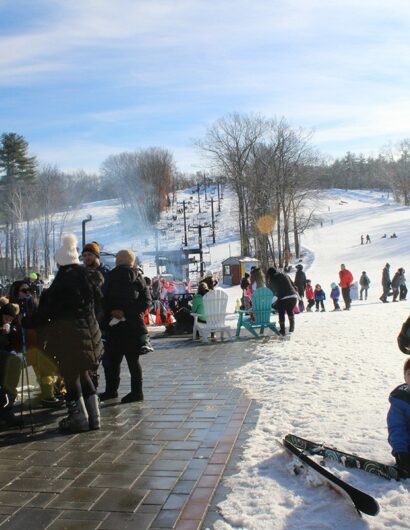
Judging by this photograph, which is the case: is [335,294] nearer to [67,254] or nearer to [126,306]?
[126,306]

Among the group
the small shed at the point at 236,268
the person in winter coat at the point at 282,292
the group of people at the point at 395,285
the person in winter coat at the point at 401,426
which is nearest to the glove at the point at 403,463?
the person in winter coat at the point at 401,426

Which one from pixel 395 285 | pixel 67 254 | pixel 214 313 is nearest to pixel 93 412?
pixel 67 254

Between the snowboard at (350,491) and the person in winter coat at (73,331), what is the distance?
2.05 metres

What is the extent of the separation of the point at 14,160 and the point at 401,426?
5991cm

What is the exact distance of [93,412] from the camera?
481 cm

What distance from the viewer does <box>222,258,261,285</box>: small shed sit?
37.7 meters

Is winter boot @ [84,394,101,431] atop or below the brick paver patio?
atop

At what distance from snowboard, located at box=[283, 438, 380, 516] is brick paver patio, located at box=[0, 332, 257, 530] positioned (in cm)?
57

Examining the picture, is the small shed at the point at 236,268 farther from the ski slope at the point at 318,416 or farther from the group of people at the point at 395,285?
the ski slope at the point at 318,416

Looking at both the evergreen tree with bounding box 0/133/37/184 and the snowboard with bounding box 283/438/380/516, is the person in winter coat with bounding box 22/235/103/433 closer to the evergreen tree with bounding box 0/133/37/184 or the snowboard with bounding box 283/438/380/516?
the snowboard with bounding box 283/438/380/516

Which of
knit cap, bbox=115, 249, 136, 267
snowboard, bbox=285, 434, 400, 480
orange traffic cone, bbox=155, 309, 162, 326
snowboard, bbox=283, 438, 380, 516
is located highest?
knit cap, bbox=115, 249, 136, 267

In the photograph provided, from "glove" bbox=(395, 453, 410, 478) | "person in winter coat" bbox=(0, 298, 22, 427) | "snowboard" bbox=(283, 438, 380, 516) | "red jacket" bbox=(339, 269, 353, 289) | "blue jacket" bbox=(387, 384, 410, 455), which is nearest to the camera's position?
"snowboard" bbox=(283, 438, 380, 516)

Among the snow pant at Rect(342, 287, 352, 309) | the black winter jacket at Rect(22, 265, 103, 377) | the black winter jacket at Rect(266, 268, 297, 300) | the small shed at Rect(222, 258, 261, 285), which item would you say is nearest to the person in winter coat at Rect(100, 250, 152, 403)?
the black winter jacket at Rect(22, 265, 103, 377)

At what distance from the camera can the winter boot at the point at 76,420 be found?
4727mm
